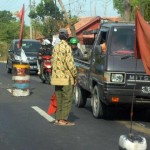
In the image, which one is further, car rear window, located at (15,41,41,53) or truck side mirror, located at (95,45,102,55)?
car rear window, located at (15,41,41,53)

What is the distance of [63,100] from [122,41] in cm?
174

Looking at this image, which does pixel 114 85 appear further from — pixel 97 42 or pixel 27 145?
pixel 27 145

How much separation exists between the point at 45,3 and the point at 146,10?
1627 inches

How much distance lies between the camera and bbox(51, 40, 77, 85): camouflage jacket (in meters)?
10.1

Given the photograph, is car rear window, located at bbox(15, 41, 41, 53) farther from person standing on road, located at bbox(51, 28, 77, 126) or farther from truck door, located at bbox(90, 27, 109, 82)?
person standing on road, located at bbox(51, 28, 77, 126)

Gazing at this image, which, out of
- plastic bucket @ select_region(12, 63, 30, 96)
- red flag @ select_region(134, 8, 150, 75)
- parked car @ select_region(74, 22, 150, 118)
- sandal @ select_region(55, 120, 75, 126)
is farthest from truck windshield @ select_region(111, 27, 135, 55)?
plastic bucket @ select_region(12, 63, 30, 96)

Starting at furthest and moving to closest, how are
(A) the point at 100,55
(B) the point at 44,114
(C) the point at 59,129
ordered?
1. (B) the point at 44,114
2. (A) the point at 100,55
3. (C) the point at 59,129

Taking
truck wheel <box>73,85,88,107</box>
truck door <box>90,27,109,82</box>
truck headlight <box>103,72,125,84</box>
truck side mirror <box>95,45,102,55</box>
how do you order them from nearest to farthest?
truck headlight <box>103,72,125,84</box>, truck door <box>90,27,109,82</box>, truck side mirror <box>95,45,102,55</box>, truck wheel <box>73,85,88,107</box>

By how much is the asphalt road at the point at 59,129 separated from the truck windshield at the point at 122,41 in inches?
57.3

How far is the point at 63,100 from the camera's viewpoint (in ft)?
33.5

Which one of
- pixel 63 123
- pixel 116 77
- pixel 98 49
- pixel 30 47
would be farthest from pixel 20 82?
pixel 30 47

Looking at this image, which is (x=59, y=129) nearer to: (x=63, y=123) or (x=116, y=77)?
(x=63, y=123)

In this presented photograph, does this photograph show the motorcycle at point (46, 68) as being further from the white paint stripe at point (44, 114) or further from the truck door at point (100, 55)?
the truck door at point (100, 55)

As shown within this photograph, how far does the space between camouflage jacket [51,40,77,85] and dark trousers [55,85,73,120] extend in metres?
0.16
